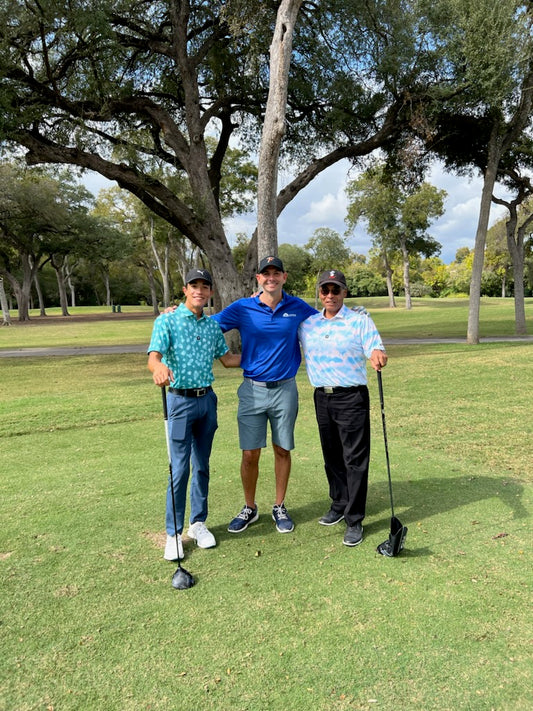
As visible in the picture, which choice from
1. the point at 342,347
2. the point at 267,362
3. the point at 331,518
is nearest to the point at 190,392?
the point at 267,362

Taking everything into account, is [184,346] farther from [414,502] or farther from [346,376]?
[414,502]

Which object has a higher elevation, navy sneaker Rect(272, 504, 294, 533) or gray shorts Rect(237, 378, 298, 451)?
gray shorts Rect(237, 378, 298, 451)

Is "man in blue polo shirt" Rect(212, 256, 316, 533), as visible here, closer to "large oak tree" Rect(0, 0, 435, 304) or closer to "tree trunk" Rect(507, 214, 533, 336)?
"large oak tree" Rect(0, 0, 435, 304)

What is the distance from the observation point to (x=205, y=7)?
50.3ft

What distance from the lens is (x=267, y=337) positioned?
409cm

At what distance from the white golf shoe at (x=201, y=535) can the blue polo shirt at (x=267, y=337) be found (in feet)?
4.03

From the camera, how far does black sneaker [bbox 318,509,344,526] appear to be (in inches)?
164

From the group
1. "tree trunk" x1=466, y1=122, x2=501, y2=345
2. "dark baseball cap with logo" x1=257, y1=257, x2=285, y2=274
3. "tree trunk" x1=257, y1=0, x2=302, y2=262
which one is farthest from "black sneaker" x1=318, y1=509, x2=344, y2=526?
"tree trunk" x1=466, y1=122, x2=501, y2=345

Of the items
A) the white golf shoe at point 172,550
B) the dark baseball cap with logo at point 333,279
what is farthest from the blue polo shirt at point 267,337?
the white golf shoe at point 172,550

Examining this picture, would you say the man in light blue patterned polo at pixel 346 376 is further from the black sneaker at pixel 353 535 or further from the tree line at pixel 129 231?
the tree line at pixel 129 231

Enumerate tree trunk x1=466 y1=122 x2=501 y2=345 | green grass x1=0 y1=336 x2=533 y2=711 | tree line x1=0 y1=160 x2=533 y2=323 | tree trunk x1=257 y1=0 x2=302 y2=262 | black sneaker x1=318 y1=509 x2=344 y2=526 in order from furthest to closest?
tree line x1=0 y1=160 x2=533 y2=323, tree trunk x1=466 y1=122 x2=501 y2=345, tree trunk x1=257 y1=0 x2=302 y2=262, black sneaker x1=318 y1=509 x2=344 y2=526, green grass x1=0 y1=336 x2=533 y2=711

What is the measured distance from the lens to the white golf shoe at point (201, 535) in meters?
3.80

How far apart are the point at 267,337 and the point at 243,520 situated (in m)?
1.52

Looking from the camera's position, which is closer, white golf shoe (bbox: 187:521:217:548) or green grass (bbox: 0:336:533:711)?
green grass (bbox: 0:336:533:711)
